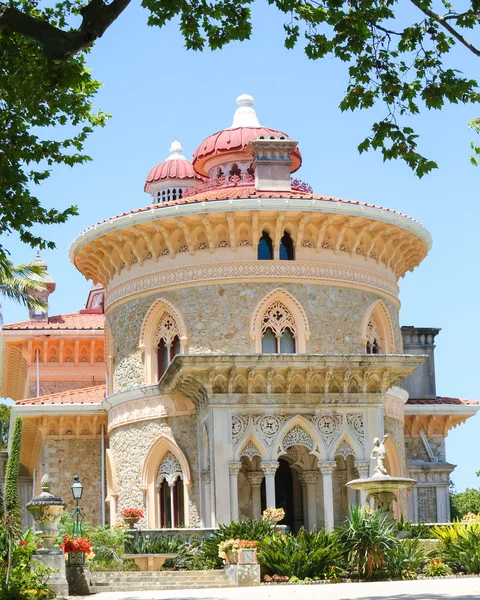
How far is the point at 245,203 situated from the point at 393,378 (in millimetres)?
5683

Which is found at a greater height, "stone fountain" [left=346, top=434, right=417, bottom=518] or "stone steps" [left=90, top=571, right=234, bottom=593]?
"stone fountain" [left=346, top=434, right=417, bottom=518]

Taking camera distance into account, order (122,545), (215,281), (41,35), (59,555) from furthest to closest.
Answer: (215,281), (122,545), (59,555), (41,35)

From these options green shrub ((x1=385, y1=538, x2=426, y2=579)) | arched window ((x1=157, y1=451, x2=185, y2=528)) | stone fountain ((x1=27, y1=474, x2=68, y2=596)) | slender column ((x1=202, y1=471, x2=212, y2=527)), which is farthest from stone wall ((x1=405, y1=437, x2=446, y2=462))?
stone fountain ((x1=27, y1=474, x2=68, y2=596))

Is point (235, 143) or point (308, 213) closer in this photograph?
point (308, 213)

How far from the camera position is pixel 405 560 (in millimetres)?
23281

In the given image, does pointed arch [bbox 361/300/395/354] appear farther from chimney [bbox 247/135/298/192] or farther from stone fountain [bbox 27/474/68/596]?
stone fountain [bbox 27/474/68/596]

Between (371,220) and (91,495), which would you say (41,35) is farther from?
(91,495)

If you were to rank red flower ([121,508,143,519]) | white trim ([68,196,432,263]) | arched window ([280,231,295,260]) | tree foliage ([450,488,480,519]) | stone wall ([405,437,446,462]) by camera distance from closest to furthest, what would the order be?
red flower ([121,508,143,519]), white trim ([68,196,432,263]), arched window ([280,231,295,260]), stone wall ([405,437,446,462]), tree foliage ([450,488,480,519])

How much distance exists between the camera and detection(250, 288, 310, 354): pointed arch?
31.4 metres

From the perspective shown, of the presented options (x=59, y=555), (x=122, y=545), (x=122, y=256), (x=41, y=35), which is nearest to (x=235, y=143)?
(x=122, y=256)

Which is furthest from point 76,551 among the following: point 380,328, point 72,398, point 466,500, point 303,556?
point 466,500

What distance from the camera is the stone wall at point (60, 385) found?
41.6 meters

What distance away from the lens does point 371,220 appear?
32.3m

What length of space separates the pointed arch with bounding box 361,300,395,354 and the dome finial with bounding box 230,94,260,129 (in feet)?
28.5
